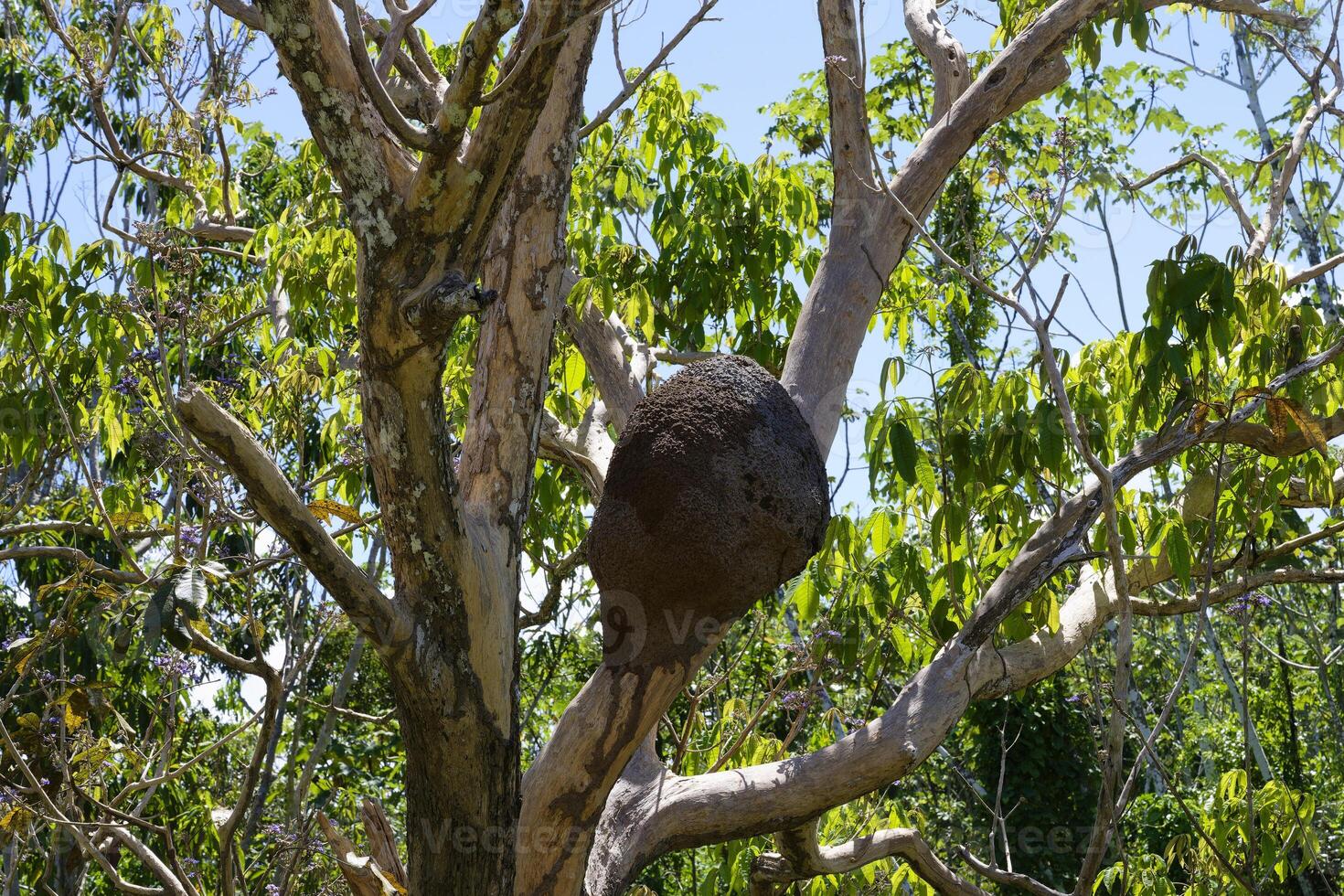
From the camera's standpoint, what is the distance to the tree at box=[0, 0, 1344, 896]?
213cm

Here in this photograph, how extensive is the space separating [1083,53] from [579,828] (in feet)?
9.40

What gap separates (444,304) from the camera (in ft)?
6.42

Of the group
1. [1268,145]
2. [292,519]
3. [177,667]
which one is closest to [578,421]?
[177,667]

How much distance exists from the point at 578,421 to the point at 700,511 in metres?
1.66

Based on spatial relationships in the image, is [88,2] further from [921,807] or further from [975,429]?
[921,807]

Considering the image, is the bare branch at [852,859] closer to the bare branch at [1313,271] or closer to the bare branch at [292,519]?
the bare branch at [292,519]

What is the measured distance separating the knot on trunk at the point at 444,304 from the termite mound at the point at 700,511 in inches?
30.4

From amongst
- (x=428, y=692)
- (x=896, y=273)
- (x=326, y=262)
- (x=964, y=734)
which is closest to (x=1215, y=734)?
(x=964, y=734)

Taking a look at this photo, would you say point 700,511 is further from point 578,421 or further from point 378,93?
point 578,421

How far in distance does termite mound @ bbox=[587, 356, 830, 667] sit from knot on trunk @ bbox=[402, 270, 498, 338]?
0.77 metres

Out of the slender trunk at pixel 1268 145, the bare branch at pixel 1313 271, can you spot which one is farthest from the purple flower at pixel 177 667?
the slender trunk at pixel 1268 145

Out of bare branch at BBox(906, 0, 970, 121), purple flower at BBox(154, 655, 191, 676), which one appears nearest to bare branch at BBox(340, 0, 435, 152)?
purple flower at BBox(154, 655, 191, 676)

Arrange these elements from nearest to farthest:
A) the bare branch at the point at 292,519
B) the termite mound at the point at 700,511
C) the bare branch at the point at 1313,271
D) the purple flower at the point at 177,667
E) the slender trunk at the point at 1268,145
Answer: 1. the bare branch at the point at 292,519
2. the termite mound at the point at 700,511
3. the purple flower at the point at 177,667
4. the bare branch at the point at 1313,271
5. the slender trunk at the point at 1268,145

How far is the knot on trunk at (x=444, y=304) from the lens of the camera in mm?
1953
